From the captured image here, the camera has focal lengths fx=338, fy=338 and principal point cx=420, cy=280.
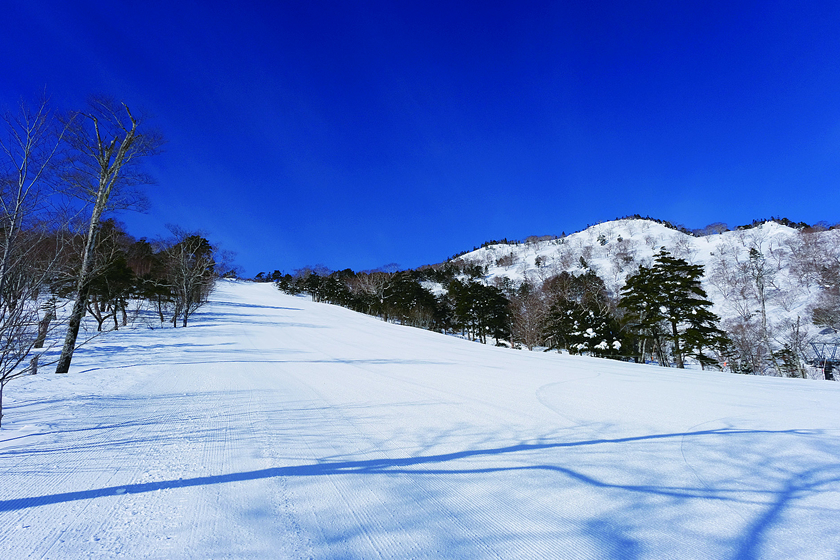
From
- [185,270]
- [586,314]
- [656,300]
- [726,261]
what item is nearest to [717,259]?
[726,261]

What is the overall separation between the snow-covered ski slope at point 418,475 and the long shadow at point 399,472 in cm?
2

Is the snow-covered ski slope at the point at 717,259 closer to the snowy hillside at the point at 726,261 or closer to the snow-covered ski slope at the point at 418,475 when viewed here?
the snowy hillside at the point at 726,261

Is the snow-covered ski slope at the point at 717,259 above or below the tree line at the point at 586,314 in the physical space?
above

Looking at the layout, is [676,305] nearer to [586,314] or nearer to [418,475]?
[586,314]

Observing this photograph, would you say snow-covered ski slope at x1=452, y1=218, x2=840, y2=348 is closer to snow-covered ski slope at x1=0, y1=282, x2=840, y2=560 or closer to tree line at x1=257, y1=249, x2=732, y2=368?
tree line at x1=257, y1=249, x2=732, y2=368

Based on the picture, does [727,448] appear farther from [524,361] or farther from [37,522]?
[524,361]

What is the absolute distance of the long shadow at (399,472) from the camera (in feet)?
7.95

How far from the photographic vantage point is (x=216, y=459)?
3.09m

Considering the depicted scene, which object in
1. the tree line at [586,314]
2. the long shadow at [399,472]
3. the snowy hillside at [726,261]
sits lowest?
the long shadow at [399,472]

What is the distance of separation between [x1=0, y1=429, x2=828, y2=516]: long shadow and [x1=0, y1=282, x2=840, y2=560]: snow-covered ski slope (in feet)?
0.06

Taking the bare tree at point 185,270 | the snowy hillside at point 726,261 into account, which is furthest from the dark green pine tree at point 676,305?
the bare tree at point 185,270

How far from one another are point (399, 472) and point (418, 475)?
0.17 m

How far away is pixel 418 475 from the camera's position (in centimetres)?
285

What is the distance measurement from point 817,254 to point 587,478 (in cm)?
8020
